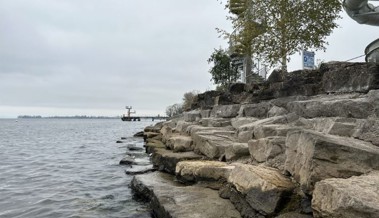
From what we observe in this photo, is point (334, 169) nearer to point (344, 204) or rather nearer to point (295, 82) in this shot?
point (344, 204)

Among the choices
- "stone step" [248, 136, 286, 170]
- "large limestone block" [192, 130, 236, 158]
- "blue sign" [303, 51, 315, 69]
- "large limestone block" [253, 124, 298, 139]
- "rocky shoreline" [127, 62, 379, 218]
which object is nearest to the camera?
"rocky shoreline" [127, 62, 379, 218]

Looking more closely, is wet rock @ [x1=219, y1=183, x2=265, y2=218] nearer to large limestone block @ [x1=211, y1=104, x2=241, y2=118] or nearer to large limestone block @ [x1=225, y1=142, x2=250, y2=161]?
large limestone block @ [x1=225, y1=142, x2=250, y2=161]

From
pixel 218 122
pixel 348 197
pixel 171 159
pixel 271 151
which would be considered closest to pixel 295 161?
pixel 271 151

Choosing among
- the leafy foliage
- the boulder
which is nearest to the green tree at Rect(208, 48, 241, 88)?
the boulder

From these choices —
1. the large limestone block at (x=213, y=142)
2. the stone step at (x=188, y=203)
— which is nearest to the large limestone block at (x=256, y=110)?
the large limestone block at (x=213, y=142)

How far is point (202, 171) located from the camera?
7.67 metres

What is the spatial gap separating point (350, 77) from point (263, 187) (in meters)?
2.86

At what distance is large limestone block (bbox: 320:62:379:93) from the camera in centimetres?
609

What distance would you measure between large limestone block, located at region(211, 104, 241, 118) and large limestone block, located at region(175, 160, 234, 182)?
4.55 metres

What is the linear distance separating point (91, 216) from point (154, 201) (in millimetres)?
2116

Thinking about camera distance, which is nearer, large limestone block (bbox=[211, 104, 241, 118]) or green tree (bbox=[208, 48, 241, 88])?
large limestone block (bbox=[211, 104, 241, 118])

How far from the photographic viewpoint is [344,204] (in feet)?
11.9

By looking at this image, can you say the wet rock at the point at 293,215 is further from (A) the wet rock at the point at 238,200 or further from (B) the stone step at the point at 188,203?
(B) the stone step at the point at 188,203

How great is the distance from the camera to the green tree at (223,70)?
39.5 m
